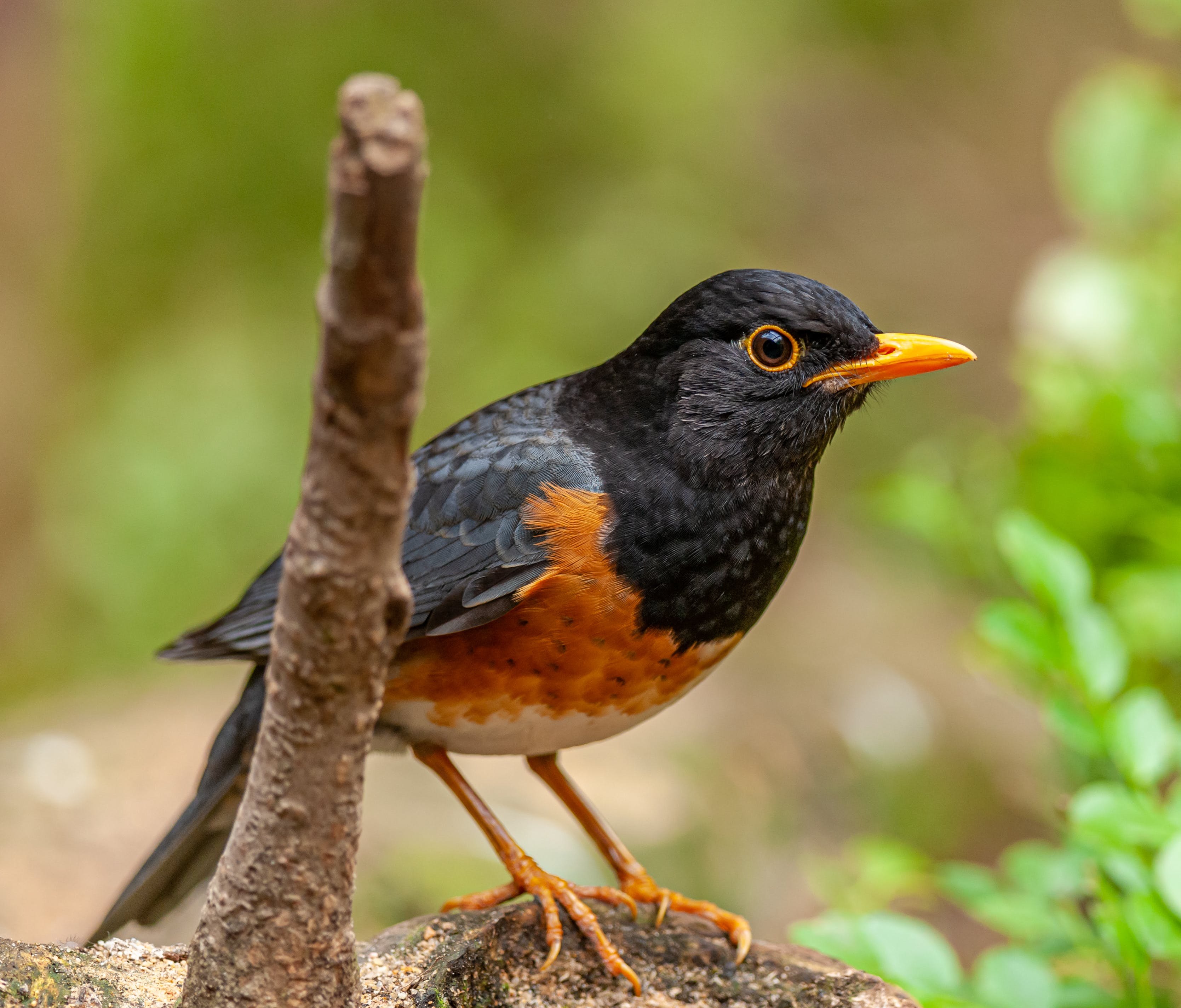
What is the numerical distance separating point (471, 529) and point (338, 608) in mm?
1432

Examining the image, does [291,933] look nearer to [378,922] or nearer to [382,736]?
[382,736]

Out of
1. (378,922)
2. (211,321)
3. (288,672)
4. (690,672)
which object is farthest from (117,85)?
(288,672)

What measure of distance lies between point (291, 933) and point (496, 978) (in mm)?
693

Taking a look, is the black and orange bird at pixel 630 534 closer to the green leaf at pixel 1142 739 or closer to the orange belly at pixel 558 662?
the orange belly at pixel 558 662

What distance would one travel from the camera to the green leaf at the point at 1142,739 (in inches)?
105

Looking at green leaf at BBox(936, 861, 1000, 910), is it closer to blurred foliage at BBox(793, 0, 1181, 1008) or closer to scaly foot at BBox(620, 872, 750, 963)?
blurred foliage at BBox(793, 0, 1181, 1008)

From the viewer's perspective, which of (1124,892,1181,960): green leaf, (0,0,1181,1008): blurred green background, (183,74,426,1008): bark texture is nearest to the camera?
(183,74,426,1008): bark texture

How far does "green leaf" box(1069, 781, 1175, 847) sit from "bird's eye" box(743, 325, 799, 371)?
127cm

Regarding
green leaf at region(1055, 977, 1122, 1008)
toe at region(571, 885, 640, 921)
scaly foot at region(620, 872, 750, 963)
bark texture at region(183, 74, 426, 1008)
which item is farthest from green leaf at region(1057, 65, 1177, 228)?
bark texture at region(183, 74, 426, 1008)

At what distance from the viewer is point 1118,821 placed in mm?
2439

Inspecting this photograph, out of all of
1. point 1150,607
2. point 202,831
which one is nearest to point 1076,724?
point 1150,607

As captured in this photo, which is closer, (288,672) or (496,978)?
(288,672)

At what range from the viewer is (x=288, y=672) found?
1874 mm

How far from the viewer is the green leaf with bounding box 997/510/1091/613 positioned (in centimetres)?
282
